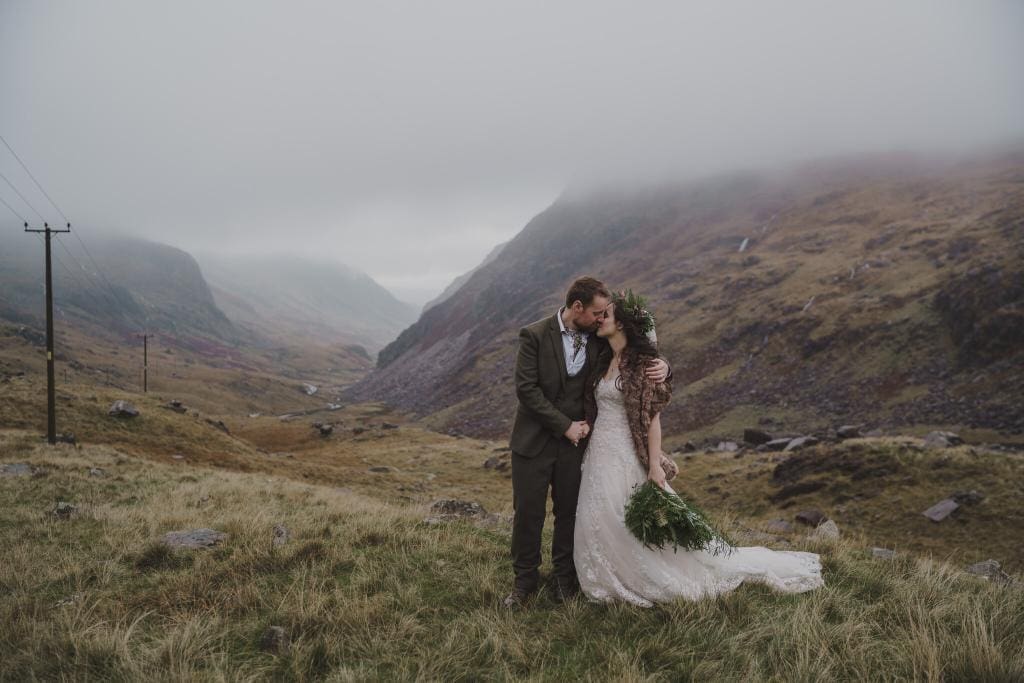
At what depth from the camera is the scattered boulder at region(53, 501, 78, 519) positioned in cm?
951

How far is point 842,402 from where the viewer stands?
3850 cm

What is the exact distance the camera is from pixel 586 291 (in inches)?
208

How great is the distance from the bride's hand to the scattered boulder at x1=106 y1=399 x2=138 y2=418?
36.1 metres

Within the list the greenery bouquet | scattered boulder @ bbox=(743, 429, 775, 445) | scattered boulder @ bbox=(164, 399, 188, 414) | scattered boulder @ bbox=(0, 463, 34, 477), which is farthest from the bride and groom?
scattered boulder @ bbox=(164, 399, 188, 414)

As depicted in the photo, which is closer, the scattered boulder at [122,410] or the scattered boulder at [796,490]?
the scattered boulder at [796,490]

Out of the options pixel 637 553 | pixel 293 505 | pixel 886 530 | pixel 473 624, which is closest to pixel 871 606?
pixel 637 553

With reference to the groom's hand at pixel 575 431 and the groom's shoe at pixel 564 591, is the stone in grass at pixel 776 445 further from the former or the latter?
the groom's hand at pixel 575 431

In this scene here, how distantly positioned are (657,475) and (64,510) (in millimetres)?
11022

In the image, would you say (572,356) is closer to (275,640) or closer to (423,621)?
(423,621)

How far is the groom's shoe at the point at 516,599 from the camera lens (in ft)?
17.7

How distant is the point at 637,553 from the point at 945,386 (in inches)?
1605

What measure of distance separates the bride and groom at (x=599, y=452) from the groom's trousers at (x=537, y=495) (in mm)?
11

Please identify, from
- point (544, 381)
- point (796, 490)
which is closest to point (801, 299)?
point (796, 490)

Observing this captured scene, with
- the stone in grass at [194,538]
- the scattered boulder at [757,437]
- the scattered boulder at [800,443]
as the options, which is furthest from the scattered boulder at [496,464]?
the stone in grass at [194,538]
